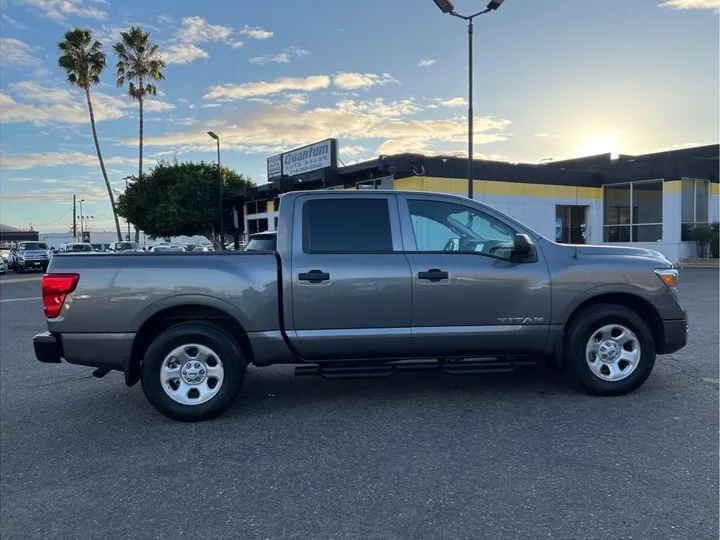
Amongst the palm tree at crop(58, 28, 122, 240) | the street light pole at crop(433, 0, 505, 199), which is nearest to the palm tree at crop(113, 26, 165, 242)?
the palm tree at crop(58, 28, 122, 240)

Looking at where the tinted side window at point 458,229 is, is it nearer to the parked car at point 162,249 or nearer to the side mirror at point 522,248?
the side mirror at point 522,248

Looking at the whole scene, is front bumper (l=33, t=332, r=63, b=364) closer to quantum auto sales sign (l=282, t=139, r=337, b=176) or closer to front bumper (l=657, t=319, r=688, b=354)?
front bumper (l=657, t=319, r=688, b=354)

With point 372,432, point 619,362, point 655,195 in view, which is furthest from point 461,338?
point 655,195

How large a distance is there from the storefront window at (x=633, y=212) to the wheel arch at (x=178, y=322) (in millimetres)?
24922

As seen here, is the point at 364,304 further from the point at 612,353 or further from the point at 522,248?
the point at 612,353

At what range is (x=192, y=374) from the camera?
4.51m

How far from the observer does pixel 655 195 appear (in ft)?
80.8

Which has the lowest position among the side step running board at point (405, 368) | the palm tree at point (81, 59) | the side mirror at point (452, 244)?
the side step running board at point (405, 368)

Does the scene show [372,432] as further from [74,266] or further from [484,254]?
[74,266]

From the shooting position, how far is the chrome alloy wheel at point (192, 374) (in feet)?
14.7

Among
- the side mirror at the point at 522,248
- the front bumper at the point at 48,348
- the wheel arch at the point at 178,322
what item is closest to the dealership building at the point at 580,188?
the side mirror at the point at 522,248

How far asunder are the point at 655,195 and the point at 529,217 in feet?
21.1

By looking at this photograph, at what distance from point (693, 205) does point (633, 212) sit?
2549 millimetres

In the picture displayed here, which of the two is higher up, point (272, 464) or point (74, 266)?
point (74, 266)
